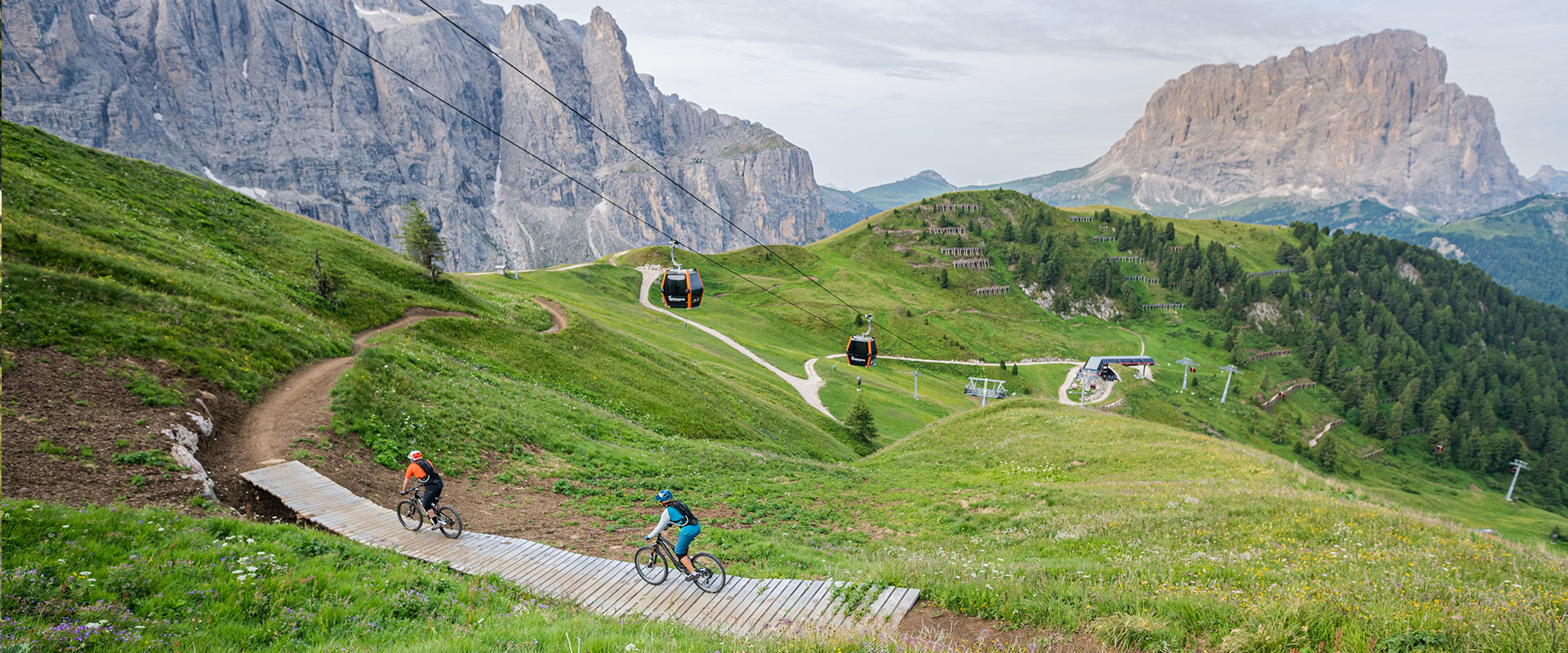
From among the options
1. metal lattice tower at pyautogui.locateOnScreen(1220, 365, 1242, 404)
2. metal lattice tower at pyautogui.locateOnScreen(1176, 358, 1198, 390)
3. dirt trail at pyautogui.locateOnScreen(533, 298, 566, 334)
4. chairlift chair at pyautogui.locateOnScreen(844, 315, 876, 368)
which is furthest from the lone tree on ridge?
metal lattice tower at pyautogui.locateOnScreen(1220, 365, 1242, 404)

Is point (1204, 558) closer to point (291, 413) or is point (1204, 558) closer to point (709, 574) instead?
point (709, 574)

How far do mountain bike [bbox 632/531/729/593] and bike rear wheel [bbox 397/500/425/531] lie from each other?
246 inches

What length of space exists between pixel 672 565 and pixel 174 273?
28099mm

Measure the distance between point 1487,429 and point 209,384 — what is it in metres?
240

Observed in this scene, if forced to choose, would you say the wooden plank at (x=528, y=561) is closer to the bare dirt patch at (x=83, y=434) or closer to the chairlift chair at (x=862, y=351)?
the bare dirt patch at (x=83, y=434)

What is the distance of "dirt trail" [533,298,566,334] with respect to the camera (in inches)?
1901

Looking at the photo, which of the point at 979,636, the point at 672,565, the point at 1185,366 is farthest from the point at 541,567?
the point at 1185,366

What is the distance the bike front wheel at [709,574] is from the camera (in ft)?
46.5

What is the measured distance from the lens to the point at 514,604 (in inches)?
500

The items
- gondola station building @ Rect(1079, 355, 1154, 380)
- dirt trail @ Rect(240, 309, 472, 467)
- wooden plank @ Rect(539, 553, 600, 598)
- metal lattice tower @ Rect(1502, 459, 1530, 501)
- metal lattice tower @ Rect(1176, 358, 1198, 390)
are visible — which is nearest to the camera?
wooden plank @ Rect(539, 553, 600, 598)

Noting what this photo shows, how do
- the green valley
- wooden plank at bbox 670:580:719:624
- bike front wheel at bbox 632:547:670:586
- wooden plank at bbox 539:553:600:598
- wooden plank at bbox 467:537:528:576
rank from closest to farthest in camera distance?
1. the green valley
2. wooden plank at bbox 670:580:719:624
3. wooden plank at bbox 539:553:600:598
4. bike front wheel at bbox 632:547:670:586
5. wooden plank at bbox 467:537:528:576

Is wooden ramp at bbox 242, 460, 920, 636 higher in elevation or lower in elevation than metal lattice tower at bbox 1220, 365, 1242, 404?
higher

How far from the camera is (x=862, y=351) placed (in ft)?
184

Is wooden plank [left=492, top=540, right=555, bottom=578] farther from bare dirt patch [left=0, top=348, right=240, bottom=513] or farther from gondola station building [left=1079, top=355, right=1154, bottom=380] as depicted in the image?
gondola station building [left=1079, top=355, right=1154, bottom=380]
